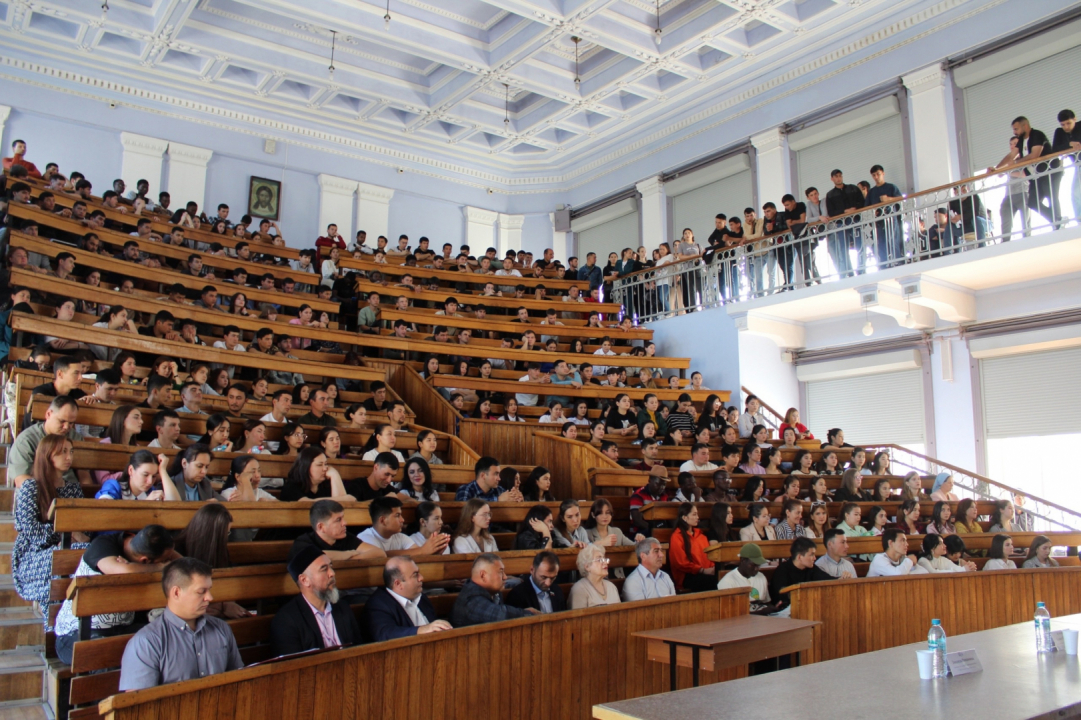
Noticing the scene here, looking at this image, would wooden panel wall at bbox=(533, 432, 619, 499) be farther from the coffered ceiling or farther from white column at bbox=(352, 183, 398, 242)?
white column at bbox=(352, 183, 398, 242)

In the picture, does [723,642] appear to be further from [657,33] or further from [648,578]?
[657,33]

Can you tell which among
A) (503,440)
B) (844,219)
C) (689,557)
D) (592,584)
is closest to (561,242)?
(844,219)

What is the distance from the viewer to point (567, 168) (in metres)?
13.4

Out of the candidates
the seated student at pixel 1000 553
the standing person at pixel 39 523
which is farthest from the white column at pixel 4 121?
the seated student at pixel 1000 553

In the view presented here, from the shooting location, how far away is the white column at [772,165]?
408 inches

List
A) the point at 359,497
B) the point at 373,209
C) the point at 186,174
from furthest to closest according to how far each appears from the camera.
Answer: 1. the point at 373,209
2. the point at 186,174
3. the point at 359,497

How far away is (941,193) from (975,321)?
1433 millimetres

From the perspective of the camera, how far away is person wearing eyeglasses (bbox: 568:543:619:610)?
148 inches

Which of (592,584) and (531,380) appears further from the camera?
(531,380)

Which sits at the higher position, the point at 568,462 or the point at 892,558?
the point at 568,462

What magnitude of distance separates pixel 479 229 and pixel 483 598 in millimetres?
10642

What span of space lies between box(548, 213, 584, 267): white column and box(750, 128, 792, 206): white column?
381 centimetres

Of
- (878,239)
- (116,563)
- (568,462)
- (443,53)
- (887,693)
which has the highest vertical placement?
(443,53)

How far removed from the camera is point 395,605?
2996 mm
